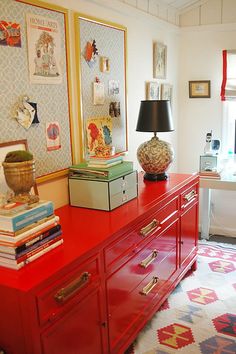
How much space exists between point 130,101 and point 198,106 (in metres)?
1.14

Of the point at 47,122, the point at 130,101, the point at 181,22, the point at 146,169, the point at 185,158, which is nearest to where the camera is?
the point at 47,122

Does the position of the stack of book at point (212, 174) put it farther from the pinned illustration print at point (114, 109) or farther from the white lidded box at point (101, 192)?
the white lidded box at point (101, 192)

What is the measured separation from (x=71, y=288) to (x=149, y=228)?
0.72m

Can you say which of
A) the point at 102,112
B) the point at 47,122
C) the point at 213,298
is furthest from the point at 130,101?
the point at 213,298

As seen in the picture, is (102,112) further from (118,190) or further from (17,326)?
(17,326)

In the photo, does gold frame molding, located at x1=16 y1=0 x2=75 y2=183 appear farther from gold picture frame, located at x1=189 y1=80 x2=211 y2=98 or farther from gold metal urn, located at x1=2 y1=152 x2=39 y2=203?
gold picture frame, located at x1=189 y1=80 x2=211 y2=98

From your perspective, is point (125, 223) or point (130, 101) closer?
point (125, 223)

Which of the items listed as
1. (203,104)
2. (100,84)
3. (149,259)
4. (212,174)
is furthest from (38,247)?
(203,104)

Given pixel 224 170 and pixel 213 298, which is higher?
pixel 224 170

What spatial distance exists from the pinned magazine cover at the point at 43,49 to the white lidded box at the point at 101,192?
0.57m

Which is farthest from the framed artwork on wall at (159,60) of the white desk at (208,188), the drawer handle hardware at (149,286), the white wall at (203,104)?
the drawer handle hardware at (149,286)

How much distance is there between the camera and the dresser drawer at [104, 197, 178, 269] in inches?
64.7

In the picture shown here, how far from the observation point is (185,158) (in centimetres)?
380

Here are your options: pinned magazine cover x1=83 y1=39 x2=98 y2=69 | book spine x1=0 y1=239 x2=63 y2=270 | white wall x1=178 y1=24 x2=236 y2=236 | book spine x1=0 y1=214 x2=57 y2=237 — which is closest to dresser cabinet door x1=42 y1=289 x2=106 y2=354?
book spine x1=0 y1=239 x2=63 y2=270
